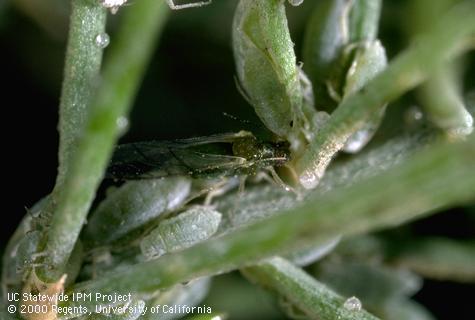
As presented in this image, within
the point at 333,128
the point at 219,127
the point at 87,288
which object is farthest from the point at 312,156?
the point at 219,127

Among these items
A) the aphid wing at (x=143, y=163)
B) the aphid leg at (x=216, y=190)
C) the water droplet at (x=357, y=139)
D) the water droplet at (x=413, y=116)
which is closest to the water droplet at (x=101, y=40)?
the aphid wing at (x=143, y=163)

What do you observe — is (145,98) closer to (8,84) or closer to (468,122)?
(8,84)

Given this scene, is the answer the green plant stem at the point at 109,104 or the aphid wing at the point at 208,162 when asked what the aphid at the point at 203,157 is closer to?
the aphid wing at the point at 208,162

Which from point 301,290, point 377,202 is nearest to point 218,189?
point 301,290

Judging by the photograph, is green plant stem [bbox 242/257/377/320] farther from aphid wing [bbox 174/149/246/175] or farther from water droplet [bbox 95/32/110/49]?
water droplet [bbox 95/32/110/49]

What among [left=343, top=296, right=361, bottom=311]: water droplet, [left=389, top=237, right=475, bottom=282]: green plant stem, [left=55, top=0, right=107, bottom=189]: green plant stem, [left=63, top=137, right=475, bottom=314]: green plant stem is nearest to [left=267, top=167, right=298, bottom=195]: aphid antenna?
[left=343, top=296, right=361, bottom=311]: water droplet
